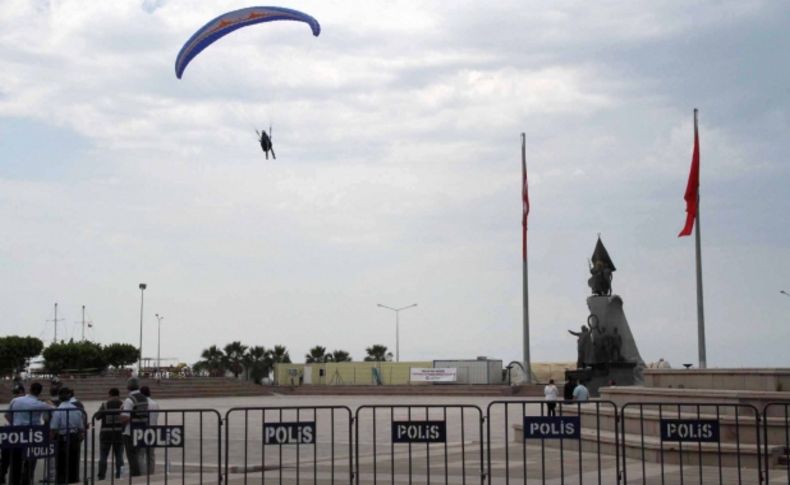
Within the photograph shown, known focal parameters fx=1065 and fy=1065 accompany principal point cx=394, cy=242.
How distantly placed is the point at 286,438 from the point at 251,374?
91.7 m

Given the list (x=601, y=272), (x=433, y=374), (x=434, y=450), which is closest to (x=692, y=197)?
(x=601, y=272)

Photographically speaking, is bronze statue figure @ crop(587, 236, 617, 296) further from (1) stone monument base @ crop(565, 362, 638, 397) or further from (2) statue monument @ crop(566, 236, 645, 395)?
(1) stone monument base @ crop(565, 362, 638, 397)

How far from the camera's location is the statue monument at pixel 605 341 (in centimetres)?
4253

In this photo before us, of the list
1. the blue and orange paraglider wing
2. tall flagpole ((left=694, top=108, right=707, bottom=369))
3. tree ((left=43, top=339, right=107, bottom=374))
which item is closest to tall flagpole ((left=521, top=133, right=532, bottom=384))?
tall flagpole ((left=694, top=108, right=707, bottom=369))

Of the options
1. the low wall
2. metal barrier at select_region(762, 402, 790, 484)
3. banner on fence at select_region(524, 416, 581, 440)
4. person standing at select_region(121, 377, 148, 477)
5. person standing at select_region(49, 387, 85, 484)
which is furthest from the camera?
the low wall

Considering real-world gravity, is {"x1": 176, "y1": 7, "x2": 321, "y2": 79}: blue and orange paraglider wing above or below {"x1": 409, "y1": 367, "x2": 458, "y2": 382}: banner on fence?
above

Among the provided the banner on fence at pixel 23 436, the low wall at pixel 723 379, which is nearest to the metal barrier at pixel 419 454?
the banner on fence at pixel 23 436

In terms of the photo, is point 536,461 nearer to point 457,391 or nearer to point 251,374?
point 457,391

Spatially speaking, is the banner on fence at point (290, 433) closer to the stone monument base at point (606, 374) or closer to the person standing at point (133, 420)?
the person standing at point (133, 420)

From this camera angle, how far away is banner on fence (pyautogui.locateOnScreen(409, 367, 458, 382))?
74875 millimetres

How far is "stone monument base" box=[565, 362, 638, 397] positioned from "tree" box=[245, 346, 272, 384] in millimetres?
64192

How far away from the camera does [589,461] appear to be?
17.5 metres

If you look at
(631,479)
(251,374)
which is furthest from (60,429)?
(251,374)

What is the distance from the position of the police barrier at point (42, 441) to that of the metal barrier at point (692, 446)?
7216 mm
